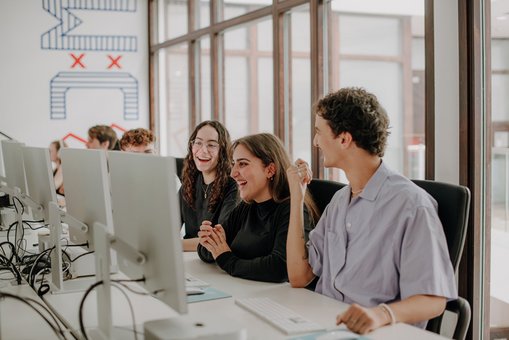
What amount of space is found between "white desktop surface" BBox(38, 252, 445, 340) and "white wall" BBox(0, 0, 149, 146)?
4146 mm

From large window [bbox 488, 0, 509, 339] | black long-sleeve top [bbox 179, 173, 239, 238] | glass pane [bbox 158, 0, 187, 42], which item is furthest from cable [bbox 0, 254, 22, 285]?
glass pane [bbox 158, 0, 187, 42]

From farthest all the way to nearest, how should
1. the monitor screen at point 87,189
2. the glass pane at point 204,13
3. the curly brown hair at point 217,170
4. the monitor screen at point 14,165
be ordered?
the glass pane at point 204,13
the curly brown hair at point 217,170
the monitor screen at point 14,165
the monitor screen at point 87,189

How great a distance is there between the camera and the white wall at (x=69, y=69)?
586cm

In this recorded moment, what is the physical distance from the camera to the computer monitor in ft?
7.70

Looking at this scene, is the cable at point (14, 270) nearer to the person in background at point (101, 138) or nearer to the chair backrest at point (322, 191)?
the chair backrest at point (322, 191)

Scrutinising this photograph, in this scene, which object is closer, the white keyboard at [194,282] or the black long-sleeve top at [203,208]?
the white keyboard at [194,282]

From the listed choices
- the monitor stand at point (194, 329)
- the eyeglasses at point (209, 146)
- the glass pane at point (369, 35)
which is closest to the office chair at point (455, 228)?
the monitor stand at point (194, 329)

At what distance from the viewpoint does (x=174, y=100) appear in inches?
239

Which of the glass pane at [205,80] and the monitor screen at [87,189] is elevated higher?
the glass pane at [205,80]

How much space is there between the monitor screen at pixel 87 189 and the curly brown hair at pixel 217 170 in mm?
852

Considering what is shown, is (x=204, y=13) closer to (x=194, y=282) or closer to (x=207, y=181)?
(x=207, y=181)

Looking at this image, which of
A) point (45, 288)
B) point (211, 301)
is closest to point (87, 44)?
point (45, 288)

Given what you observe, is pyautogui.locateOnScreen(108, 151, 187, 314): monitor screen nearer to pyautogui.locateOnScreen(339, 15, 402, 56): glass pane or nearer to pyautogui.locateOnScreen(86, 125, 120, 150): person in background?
pyautogui.locateOnScreen(339, 15, 402, 56): glass pane

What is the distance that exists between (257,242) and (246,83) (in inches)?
105
